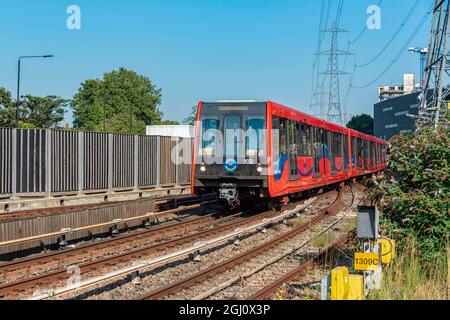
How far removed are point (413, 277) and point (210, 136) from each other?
893cm

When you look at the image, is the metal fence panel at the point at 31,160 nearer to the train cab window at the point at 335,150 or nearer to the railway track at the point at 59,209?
the railway track at the point at 59,209

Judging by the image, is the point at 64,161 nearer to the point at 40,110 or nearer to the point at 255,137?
the point at 255,137

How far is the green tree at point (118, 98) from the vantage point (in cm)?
7931

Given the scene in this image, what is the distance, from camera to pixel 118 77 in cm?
8344

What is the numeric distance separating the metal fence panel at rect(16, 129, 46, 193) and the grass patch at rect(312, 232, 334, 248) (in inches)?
480

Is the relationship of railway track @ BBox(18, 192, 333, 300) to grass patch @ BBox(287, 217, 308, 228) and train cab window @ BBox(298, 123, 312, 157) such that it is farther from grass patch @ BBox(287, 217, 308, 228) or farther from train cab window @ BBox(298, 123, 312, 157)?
train cab window @ BBox(298, 123, 312, 157)

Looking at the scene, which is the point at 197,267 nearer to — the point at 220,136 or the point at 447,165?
the point at 447,165

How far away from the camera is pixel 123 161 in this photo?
969 inches

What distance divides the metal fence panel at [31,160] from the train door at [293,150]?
9.67 meters

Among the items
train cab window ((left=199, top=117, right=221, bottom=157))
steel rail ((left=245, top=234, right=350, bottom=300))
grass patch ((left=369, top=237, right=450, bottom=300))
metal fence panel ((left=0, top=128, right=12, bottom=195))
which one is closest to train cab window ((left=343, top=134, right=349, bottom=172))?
train cab window ((left=199, top=117, right=221, bottom=157))

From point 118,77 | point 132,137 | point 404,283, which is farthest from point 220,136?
point 118,77

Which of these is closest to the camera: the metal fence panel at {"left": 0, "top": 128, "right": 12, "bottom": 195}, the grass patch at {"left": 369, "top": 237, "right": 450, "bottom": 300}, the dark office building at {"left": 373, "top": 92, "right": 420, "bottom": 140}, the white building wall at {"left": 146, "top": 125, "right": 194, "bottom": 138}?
the grass patch at {"left": 369, "top": 237, "right": 450, "bottom": 300}

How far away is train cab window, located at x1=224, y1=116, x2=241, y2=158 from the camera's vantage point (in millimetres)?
15055

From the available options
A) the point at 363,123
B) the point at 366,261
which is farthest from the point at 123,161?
the point at 363,123
